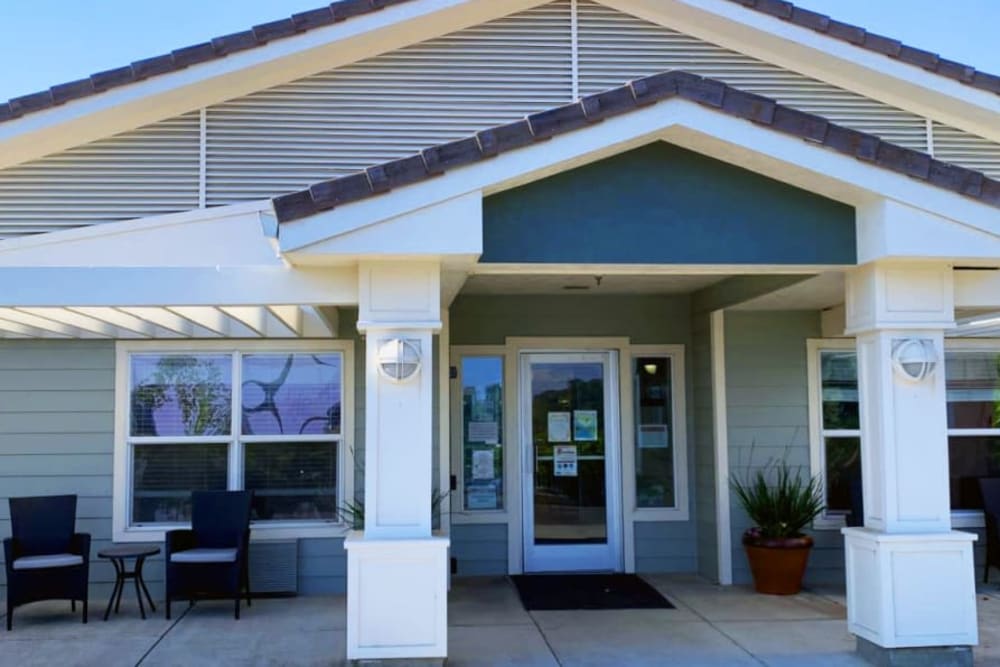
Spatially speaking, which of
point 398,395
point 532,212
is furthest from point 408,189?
point 398,395

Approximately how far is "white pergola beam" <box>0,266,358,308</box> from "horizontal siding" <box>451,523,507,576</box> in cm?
396

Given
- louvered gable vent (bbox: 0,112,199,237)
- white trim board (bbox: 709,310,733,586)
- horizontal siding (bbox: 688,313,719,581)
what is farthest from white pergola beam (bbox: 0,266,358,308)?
horizontal siding (bbox: 688,313,719,581)

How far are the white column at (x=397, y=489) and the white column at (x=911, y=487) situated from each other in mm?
2650

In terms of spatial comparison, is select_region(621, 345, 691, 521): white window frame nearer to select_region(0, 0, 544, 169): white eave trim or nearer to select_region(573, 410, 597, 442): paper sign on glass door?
select_region(573, 410, 597, 442): paper sign on glass door

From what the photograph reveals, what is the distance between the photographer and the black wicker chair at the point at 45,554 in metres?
7.07

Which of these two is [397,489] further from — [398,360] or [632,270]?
[632,270]

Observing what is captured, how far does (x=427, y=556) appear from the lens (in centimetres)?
530

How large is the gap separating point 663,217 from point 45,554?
5501 mm

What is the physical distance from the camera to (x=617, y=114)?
534 centimetres

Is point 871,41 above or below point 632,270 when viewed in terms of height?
above

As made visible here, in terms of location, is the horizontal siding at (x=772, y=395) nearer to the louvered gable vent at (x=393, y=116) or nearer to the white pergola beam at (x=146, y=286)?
the louvered gable vent at (x=393, y=116)

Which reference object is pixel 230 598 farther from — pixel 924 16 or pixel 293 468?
pixel 924 16

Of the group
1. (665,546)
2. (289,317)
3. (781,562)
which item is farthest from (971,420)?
(289,317)

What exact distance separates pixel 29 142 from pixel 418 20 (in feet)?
10.5
